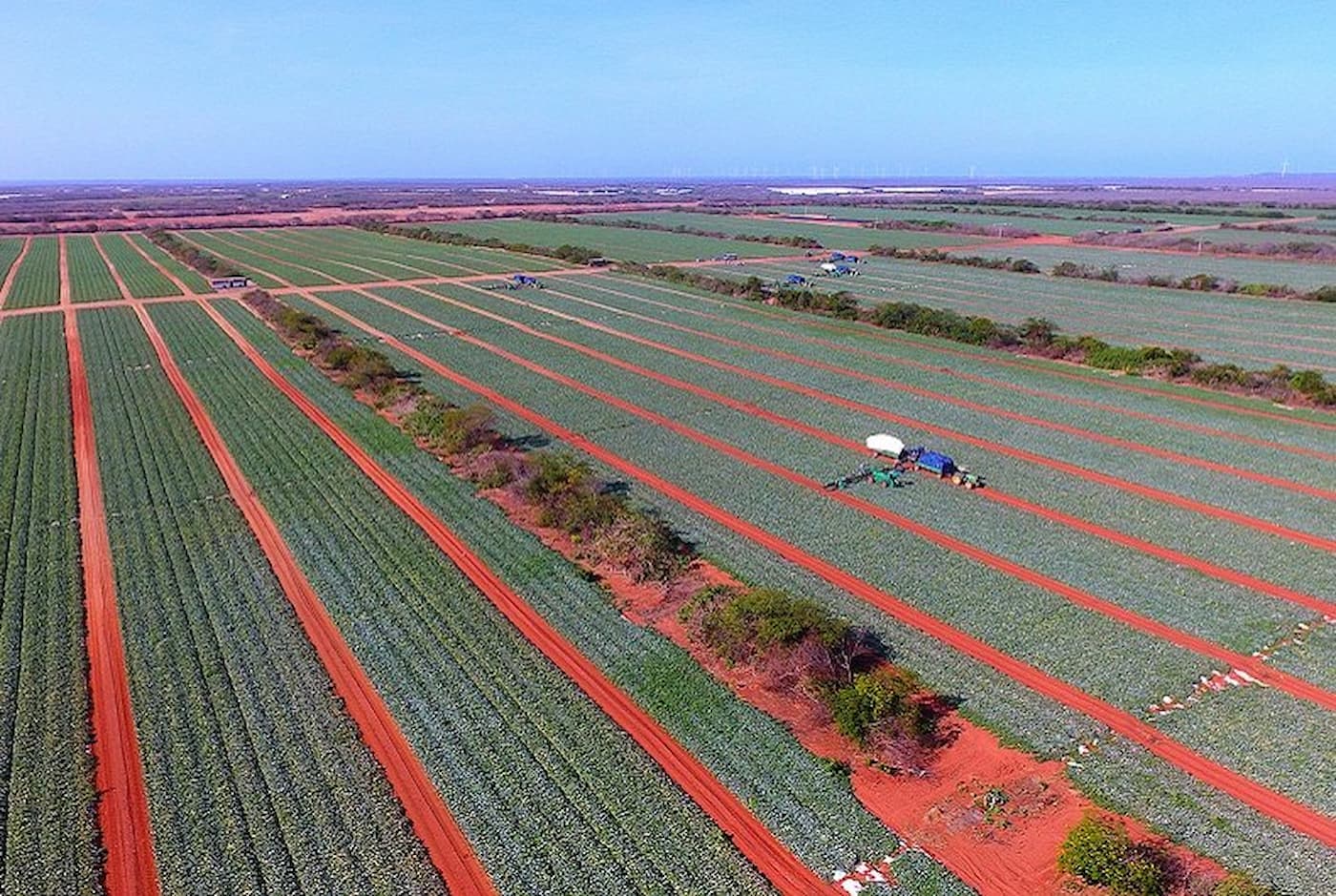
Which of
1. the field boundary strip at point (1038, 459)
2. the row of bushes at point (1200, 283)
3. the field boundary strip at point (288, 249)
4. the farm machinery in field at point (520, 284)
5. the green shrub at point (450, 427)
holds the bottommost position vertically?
the field boundary strip at point (1038, 459)

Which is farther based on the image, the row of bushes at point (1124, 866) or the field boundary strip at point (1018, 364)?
the field boundary strip at point (1018, 364)

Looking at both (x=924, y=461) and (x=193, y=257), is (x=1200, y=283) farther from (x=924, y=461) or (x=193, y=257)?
(x=193, y=257)

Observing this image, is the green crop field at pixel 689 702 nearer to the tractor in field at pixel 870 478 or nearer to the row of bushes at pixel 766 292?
the tractor in field at pixel 870 478

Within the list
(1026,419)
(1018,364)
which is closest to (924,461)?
(1026,419)

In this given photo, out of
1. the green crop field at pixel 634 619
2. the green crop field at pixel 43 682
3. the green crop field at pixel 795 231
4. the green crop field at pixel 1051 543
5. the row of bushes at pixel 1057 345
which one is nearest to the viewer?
the green crop field at pixel 43 682

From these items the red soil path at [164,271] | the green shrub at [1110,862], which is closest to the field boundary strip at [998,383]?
the green shrub at [1110,862]

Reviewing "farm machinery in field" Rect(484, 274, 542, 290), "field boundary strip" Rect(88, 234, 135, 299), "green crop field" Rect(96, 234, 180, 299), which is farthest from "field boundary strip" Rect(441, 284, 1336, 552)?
"field boundary strip" Rect(88, 234, 135, 299)

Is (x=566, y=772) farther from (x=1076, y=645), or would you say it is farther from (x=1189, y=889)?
(x=1076, y=645)
